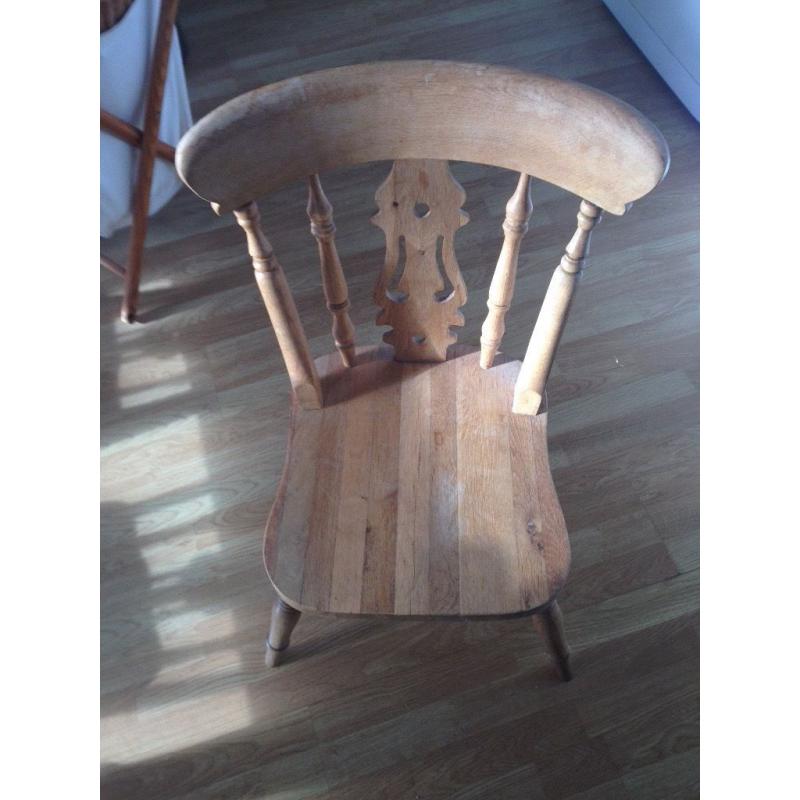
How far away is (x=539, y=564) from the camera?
1011 millimetres

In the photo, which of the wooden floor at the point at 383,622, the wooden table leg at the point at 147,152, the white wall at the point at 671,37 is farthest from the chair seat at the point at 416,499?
the white wall at the point at 671,37

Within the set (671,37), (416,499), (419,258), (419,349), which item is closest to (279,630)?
(416,499)

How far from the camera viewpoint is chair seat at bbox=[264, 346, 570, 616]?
39.3 inches

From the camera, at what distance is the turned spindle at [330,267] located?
940 mm

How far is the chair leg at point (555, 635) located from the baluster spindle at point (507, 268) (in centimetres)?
37

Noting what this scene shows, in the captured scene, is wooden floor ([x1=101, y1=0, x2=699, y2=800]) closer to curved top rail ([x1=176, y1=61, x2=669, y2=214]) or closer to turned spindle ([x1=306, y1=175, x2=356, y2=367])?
turned spindle ([x1=306, y1=175, x2=356, y2=367])

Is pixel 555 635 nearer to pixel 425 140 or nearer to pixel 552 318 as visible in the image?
pixel 552 318

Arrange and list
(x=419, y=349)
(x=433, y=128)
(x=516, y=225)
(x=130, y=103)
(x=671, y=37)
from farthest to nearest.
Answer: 1. (x=671, y=37)
2. (x=130, y=103)
3. (x=419, y=349)
4. (x=516, y=225)
5. (x=433, y=128)

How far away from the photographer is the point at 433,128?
842mm

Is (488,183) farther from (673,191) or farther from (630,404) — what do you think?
(630,404)

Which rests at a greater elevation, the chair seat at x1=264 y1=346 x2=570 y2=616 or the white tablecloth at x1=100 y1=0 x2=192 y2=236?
the white tablecloth at x1=100 y1=0 x2=192 y2=236

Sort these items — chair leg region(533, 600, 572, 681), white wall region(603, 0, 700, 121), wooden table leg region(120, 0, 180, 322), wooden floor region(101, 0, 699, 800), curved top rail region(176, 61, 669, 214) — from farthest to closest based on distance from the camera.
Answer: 1. white wall region(603, 0, 700, 121)
2. wooden table leg region(120, 0, 180, 322)
3. wooden floor region(101, 0, 699, 800)
4. chair leg region(533, 600, 572, 681)
5. curved top rail region(176, 61, 669, 214)

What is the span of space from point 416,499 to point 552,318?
11.2 inches

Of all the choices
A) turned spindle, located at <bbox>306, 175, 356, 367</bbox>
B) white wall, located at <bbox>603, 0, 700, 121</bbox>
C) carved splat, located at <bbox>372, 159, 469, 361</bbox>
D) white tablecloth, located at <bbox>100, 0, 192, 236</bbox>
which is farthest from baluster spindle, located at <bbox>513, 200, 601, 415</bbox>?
white wall, located at <bbox>603, 0, 700, 121</bbox>
